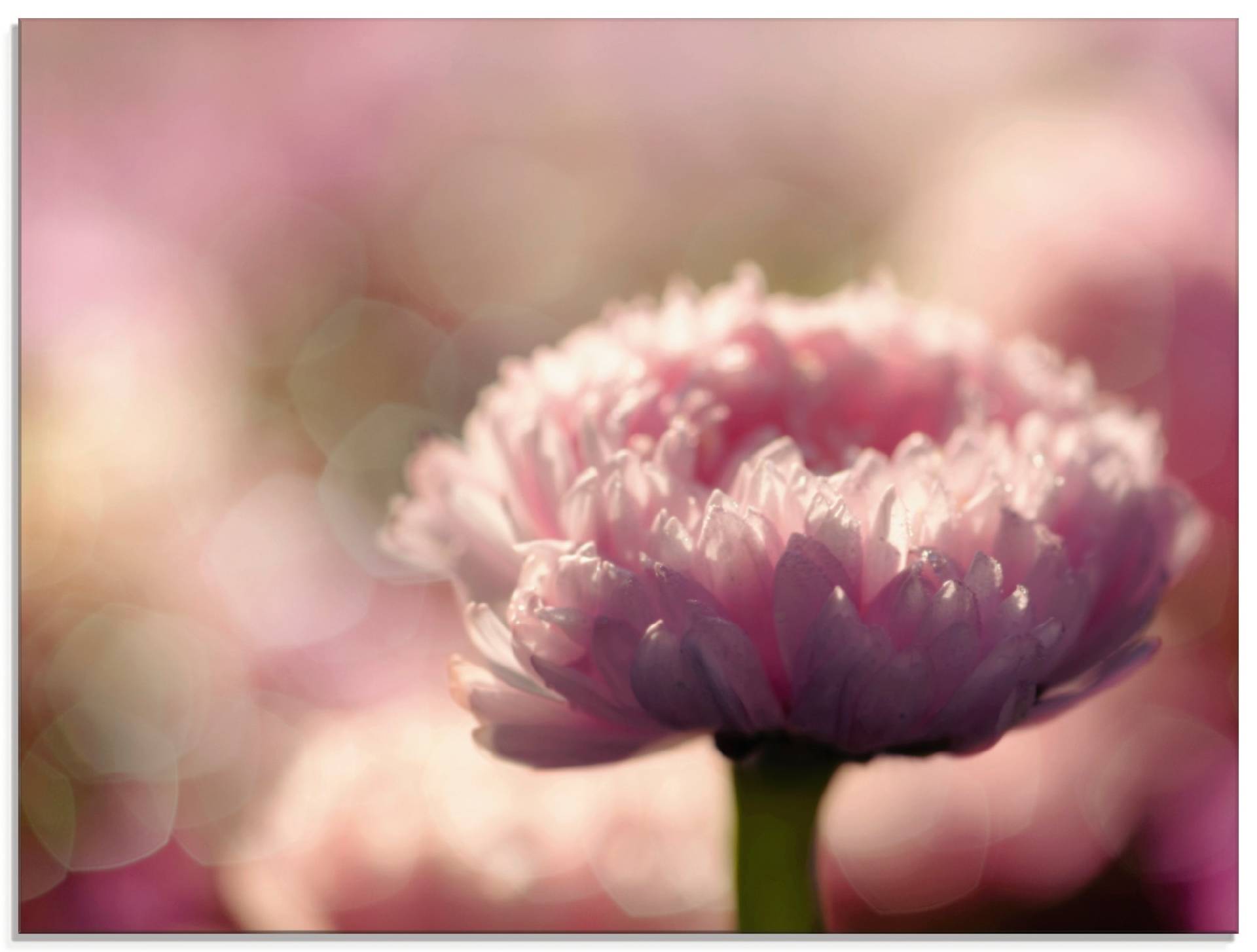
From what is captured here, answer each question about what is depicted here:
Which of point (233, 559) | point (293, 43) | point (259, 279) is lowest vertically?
point (233, 559)

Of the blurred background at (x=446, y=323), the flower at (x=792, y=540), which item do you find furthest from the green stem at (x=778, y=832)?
the blurred background at (x=446, y=323)

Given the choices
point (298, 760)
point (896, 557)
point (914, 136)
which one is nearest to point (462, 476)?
point (896, 557)

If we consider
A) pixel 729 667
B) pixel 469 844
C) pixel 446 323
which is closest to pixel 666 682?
pixel 729 667

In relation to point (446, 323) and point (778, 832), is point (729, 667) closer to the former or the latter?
point (778, 832)

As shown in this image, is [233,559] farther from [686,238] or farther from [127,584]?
[686,238]

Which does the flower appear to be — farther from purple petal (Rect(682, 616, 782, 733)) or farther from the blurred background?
the blurred background

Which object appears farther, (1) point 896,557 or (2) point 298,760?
(2) point 298,760
